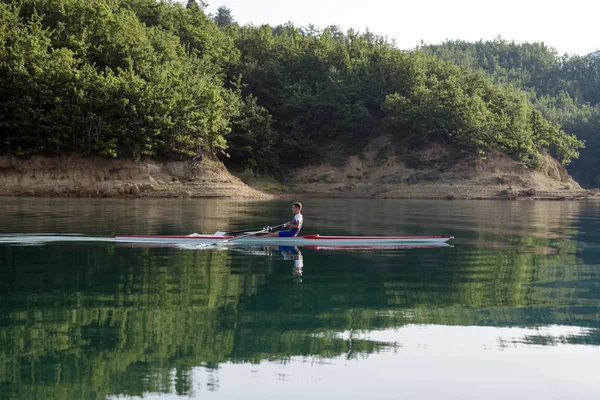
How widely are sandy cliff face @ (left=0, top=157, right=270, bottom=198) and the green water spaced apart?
129 ft

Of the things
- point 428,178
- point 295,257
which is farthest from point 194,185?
point 295,257

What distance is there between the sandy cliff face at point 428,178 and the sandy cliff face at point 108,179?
1566 centimetres

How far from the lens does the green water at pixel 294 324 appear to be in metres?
8.78

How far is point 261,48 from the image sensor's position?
97625 mm

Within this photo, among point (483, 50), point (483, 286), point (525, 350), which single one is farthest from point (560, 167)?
point (483, 50)

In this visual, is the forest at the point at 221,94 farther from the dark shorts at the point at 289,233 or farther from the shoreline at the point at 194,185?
the dark shorts at the point at 289,233

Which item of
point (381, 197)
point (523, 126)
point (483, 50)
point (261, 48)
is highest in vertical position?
point (483, 50)

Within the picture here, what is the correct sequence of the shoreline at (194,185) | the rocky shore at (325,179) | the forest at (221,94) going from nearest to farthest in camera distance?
the shoreline at (194,185) → the rocky shore at (325,179) → the forest at (221,94)

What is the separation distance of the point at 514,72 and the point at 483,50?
88.8ft

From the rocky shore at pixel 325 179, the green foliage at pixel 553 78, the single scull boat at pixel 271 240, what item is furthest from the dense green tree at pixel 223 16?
the single scull boat at pixel 271 240

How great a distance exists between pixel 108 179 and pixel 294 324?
53447 mm

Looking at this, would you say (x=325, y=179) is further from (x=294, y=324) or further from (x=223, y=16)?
(x=223, y=16)

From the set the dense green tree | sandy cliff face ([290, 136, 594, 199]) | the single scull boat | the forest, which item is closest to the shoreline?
sandy cliff face ([290, 136, 594, 199])

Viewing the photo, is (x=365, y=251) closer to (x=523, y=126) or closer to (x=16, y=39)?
(x=16, y=39)
